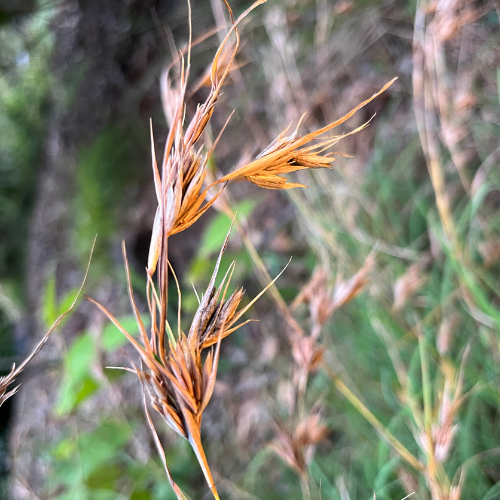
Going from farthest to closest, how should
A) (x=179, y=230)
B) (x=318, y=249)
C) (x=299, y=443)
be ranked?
(x=318, y=249) → (x=299, y=443) → (x=179, y=230)

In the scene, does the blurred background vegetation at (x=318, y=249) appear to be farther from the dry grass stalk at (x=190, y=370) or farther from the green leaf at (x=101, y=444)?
the dry grass stalk at (x=190, y=370)

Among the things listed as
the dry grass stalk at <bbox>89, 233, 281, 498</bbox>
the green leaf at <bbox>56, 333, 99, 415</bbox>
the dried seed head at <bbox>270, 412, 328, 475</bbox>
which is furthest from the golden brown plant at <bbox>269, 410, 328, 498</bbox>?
the green leaf at <bbox>56, 333, 99, 415</bbox>

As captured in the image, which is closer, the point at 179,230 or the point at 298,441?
the point at 179,230

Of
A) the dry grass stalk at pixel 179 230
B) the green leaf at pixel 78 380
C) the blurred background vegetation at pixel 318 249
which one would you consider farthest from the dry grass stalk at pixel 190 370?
the green leaf at pixel 78 380

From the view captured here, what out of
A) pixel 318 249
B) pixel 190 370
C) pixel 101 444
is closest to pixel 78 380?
pixel 101 444

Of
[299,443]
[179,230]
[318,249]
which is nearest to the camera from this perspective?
[179,230]

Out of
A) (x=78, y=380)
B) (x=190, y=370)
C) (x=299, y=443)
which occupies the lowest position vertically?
(x=78, y=380)

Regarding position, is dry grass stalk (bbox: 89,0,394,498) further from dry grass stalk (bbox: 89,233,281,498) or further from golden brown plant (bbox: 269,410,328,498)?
golden brown plant (bbox: 269,410,328,498)

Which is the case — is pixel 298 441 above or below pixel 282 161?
below

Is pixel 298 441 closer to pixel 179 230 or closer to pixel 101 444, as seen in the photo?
pixel 179 230
